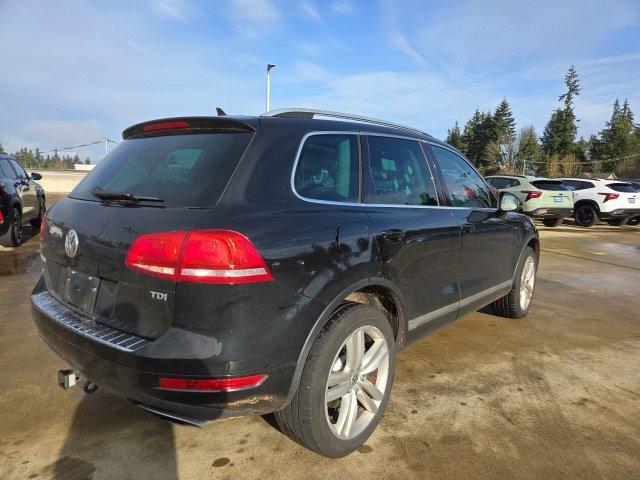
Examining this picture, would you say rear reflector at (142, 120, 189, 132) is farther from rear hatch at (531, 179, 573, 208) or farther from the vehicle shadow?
rear hatch at (531, 179, 573, 208)

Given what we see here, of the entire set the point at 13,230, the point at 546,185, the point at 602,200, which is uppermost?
the point at 546,185

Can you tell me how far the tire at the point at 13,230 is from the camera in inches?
307

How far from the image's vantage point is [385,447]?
2.54 meters

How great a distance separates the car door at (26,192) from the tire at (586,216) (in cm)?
1624

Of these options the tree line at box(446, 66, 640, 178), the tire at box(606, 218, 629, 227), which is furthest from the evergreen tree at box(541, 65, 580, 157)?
the tire at box(606, 218, 629, 227)

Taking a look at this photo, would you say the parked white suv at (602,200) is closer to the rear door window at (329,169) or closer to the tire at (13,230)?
the rear door window at (329,169)

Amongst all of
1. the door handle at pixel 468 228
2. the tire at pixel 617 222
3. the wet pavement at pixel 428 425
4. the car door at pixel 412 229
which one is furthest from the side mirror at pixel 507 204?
the tire at pixel 617 222

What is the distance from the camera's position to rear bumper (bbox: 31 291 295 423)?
6.33 feet

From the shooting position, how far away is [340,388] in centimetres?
242

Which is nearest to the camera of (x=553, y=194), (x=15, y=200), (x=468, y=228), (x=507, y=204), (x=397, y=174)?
(x=397, y=174)

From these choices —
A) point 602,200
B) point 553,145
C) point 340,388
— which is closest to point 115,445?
point 340,388

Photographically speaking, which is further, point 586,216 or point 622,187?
point 586,216

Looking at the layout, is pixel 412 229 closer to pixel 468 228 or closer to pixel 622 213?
pixel 468 228

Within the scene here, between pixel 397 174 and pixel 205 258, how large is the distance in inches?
62.9
